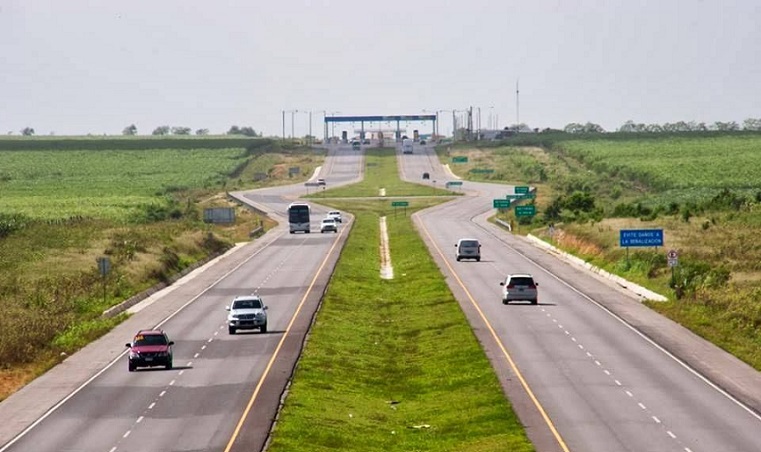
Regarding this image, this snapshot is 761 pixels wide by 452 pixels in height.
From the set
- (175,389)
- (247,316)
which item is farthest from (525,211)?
(175,389)

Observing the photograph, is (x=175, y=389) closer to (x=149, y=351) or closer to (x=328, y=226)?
(x=149, y=351)

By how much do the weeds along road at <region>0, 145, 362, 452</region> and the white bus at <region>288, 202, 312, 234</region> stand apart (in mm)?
60080

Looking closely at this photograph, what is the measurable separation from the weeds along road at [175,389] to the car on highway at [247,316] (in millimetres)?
559

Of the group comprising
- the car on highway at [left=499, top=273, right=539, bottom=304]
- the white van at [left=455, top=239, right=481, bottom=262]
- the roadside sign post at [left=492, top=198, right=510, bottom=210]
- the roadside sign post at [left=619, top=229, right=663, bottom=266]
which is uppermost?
the roadside sign post at [left=619, top=229, right=663, bottom=266]

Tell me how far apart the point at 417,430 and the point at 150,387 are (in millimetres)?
11460

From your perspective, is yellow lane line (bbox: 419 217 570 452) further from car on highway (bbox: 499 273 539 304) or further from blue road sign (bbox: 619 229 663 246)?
blue road sign (bbox: 619 229 663 246)

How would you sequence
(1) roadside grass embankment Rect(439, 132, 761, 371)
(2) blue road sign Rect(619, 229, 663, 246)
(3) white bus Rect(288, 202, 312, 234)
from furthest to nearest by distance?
1. (3) white bus Rect(288, 202, 312, 234)
2. (2) blue road sign Rect(619, 229, 663, 246)
3. (1) roadside grass embankment Rect(439, 132, 761, 371)

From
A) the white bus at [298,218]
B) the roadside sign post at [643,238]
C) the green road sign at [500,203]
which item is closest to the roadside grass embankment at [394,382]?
the roadside sign post at [643,238]

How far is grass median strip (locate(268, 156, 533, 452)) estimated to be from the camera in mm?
45469

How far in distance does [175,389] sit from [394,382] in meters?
9.52

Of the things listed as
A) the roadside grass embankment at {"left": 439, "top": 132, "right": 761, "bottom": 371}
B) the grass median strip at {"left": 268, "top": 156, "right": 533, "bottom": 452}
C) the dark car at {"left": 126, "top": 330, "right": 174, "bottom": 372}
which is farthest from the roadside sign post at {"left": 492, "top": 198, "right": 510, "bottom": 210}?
the dark car at {"left": 126, "top": 330, "right": 174, "bottom": 372}

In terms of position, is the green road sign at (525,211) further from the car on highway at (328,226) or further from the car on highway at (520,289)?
the car on highway at (520,289)

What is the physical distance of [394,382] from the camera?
59.8 m

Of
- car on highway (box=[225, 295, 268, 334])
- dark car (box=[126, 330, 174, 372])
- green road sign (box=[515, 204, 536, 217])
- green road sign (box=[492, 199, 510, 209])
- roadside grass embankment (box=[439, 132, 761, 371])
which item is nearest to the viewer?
dark car (box=[126, 330, 174, 372])
